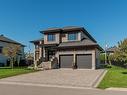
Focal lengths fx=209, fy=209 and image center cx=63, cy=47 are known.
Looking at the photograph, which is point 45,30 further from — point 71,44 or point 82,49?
point 82,49

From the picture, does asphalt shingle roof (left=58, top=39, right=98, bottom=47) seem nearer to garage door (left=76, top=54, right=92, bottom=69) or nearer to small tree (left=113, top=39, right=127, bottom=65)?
garage door (left=76, top=54, right=92, bottom=69)

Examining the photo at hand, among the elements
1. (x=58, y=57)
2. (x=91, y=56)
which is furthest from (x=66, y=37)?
(x=91, y=56)

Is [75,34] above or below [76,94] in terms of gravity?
above

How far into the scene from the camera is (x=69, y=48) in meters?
38.4

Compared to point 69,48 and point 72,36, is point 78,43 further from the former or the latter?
point 72,36

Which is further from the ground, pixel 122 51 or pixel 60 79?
pixel 122 51

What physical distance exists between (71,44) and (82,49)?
8.69 feet

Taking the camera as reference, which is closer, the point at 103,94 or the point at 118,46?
the point at 103,94

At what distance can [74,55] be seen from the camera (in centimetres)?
3794

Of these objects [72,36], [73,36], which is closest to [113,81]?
[73,36]

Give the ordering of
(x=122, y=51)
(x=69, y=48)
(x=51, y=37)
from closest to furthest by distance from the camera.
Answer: (x=122, y=51) → (x=69, y=48) → (x=51, y=37)

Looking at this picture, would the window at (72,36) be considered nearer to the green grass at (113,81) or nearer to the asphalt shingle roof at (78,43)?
the asphalt shingle roof at (78,43)

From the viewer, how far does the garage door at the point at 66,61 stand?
38516 millimetres

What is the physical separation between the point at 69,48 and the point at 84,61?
3.70 m
